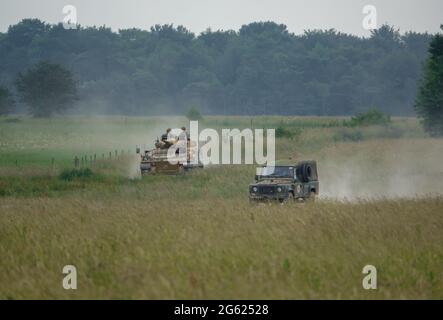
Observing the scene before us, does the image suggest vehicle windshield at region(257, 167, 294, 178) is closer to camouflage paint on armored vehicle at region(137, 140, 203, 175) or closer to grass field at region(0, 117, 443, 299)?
grass field at region(0, 117, 443, 299)

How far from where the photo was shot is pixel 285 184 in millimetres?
24641

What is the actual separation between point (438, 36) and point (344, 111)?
71.1 meters

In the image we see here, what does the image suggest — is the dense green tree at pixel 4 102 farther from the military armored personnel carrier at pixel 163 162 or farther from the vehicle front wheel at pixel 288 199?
the vehicle front wheel at pixel 288 199

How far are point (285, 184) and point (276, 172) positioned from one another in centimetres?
122

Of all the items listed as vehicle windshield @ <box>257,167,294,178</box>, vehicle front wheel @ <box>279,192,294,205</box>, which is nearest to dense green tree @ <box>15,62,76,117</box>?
vehicle windshield @ <box>257,167,294,178</box>

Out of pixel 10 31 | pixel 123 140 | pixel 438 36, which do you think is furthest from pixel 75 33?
pixel 438 36

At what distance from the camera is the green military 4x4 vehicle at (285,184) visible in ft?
80.6

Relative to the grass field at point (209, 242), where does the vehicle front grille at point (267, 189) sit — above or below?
above

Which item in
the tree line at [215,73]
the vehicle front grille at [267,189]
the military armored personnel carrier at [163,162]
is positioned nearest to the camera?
the vehicle front grille at [267,189]

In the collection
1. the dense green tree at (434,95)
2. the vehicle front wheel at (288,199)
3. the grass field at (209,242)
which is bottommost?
the grass field at (209,242)

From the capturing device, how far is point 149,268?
13453 mm

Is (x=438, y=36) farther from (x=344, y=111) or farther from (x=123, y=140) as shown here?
(x=344, y=111)

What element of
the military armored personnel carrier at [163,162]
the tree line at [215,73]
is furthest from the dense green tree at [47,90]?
the military armored personnel carrier at [163,162]

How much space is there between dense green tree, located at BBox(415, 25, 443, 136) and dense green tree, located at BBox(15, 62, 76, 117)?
4792 centimetres
